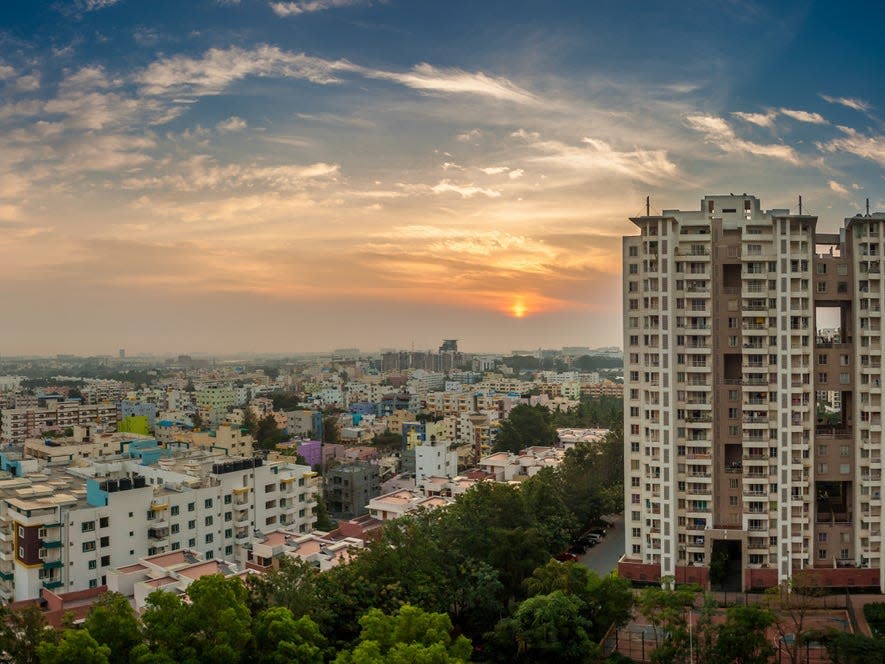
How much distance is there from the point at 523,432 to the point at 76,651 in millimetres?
23264

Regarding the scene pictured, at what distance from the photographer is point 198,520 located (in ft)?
53.6

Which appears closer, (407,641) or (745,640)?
(407,641)

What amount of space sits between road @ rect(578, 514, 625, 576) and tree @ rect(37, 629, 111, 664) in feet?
34.4

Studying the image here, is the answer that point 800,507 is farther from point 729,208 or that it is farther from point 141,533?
point 141,533

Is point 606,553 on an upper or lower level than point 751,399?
lower

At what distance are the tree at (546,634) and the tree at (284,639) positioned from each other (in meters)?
2.82

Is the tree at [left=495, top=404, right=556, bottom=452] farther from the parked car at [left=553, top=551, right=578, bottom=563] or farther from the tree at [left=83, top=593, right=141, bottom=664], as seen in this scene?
the tree at [left=83, top=593, right=141, bottom=664]

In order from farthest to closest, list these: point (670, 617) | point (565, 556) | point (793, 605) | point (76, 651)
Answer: point (565, 556), point (793, 605), point (670, 617), point (76, 651)

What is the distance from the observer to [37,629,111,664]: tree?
310 inches

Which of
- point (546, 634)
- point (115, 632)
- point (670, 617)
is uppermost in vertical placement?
point (115, 632)

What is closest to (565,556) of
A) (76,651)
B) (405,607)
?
(405,607)

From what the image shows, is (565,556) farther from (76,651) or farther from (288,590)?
(76,651)

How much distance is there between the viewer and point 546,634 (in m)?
10.4

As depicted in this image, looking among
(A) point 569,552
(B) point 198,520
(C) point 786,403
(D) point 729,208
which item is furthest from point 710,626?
(B) point 198,520
